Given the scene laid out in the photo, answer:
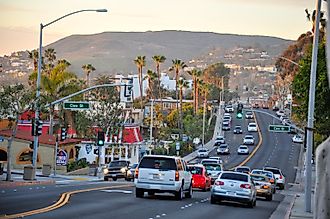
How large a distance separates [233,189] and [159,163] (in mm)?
3247

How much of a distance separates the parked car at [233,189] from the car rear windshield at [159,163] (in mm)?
2074

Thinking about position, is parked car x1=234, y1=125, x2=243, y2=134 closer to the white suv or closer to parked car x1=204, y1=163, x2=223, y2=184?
parked car x1=204, y1=163, x2=223, y2=184

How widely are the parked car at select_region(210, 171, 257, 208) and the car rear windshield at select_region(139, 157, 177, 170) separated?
2074 millimetres

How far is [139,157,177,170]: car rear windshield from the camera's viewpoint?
3039cm

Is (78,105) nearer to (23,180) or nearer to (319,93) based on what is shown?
(23,180)

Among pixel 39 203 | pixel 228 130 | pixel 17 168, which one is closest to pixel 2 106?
pixel 39 203

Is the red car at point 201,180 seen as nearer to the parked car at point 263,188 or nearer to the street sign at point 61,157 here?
the parked car at point 263,188

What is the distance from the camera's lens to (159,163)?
30453 mm

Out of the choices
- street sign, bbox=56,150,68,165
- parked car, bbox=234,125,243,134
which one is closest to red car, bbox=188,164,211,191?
street sign, bbox=56,150,68,165

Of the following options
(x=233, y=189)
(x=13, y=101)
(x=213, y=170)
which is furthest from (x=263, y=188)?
(x=13, y=101)

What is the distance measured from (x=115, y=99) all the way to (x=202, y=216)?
60.3 metres

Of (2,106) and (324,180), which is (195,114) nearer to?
(2,106)

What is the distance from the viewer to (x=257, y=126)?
137875mm

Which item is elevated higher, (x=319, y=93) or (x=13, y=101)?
(x=319, y=93)
